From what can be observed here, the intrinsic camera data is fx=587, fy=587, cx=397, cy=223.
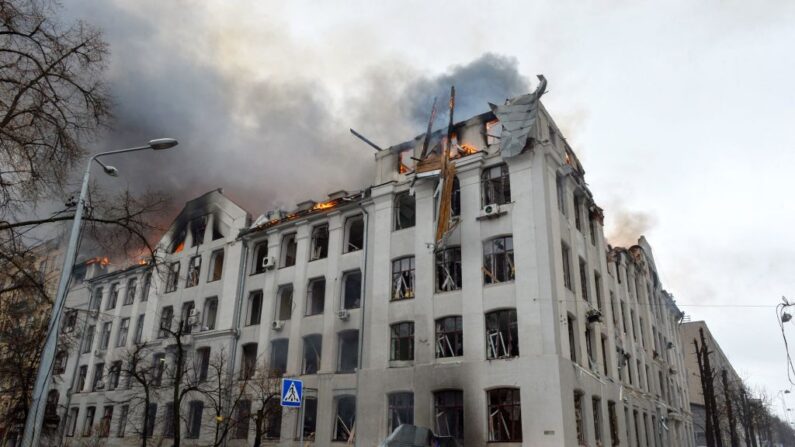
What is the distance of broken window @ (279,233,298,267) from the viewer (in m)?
38.5

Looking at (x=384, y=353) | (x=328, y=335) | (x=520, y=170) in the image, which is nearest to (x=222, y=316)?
(x=328, y=335)

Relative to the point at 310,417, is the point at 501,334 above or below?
above

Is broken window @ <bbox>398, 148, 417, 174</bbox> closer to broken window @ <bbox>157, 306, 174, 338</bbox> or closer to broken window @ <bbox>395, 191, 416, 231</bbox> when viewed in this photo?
broken window @ <bbox>395, 191, 416, 231</bbox>

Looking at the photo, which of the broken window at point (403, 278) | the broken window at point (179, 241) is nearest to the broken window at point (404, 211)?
the broken window at point (403, 278)

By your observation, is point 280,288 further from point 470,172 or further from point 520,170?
point 520,170

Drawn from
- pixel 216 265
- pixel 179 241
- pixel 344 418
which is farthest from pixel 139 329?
pixel 344 418

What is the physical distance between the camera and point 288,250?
39.3 m

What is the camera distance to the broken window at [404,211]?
33844mm

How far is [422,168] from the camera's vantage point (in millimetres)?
32188

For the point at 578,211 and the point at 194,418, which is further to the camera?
the point at 194,418

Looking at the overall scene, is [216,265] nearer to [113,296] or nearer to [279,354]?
[279,354]

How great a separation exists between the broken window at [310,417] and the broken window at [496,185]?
47.7 ft

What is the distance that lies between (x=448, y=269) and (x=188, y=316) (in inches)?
832

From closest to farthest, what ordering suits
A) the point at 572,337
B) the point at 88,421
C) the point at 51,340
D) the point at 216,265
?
the point at 51,340 → the point at 572,337 → the point at 216,265 → the point at 88,421
